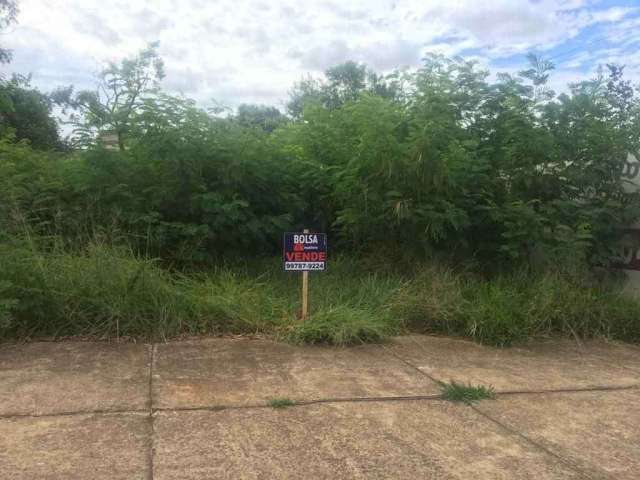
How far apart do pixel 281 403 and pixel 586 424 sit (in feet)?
7.21

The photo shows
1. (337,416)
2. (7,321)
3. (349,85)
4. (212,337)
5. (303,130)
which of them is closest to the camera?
(337,416)

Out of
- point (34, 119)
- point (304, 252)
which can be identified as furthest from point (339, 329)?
point (34, 119)

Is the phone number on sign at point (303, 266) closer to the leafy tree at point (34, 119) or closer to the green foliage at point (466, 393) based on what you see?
the green foliage at point (466, 393)

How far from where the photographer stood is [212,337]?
6391mm

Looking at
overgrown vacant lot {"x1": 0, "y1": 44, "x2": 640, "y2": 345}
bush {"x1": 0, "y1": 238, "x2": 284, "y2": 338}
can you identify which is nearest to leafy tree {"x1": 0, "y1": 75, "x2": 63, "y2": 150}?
overgrown vacant lot {"x1": 0, "y1": 44, "x2": 640, "y2": 345}

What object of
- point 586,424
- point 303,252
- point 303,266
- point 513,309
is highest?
point 303,252

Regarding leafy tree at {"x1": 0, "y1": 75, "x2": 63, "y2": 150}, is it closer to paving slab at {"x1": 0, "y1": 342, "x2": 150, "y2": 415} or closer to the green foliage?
paving slab at {"x1": 0, "y1": 342, "x2": 150, "y2": 415}

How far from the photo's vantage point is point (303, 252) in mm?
6758

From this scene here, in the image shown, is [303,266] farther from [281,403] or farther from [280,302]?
[281,403]

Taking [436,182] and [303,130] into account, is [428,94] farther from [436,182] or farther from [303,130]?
[303,130]

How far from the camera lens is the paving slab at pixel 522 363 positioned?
5531 mm

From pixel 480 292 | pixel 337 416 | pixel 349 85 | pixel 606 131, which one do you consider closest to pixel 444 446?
pixel 337 416

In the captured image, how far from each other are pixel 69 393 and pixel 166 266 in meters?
3.48

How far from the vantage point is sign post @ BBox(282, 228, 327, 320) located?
22.1 ft
